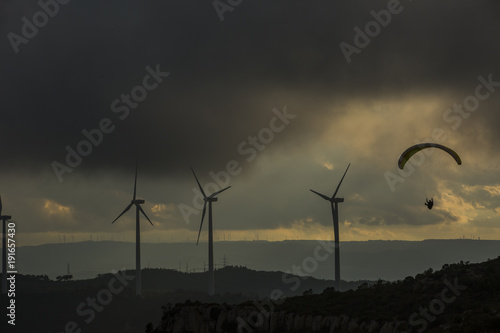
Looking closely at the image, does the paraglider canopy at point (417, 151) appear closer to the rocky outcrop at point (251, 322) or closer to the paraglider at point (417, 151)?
the paraglider at point (417, 151)

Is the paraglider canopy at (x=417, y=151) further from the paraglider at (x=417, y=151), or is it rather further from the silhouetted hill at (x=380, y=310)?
the silhouetted hill at (x=380, y=310)

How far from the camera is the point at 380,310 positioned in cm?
12800

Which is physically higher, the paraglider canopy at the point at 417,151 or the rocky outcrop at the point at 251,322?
the paraglider canopy at the point at 417,151

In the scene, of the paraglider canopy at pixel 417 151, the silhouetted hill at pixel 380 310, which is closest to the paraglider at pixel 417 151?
the paraglider canopy at pixel 417 151

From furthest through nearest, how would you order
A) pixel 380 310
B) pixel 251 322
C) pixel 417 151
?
pixel 251 322 → pixel 380 310 → pixel 417 151

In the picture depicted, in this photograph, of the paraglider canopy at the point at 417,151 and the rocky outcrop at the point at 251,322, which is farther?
the rocky outcrop at the point at 251,322

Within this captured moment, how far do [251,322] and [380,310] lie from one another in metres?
23.0

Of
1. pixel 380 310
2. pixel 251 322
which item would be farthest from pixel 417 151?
pixel 251 322

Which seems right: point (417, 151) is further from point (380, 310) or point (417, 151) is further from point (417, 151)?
point (380, 310)

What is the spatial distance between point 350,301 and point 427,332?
33.3 meters

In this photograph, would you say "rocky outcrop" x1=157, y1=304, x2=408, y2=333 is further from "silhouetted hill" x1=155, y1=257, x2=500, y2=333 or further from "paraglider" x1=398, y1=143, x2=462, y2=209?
"paraglider" x1=398, y1=143, x2=462, y2=209

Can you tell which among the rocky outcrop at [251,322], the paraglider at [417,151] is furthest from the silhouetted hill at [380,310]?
the paraglider at [417,151]

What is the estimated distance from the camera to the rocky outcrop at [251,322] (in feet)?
401

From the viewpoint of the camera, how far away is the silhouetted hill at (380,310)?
115188 mm
